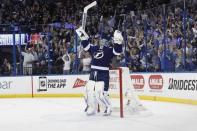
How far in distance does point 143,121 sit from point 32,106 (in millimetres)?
5048

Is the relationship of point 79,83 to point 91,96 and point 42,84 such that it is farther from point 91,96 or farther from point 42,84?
point 91,96

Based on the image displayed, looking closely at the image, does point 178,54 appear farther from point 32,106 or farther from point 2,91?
point 2,91

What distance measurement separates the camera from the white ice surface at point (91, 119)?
30.4ft

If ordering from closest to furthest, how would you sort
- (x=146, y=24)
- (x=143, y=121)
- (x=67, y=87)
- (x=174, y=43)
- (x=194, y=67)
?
(x=143, y=121)
(x=194, y=67)
(x=174, y=43)
(x=146, y=24)
(x=67, y=87)

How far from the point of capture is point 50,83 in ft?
58.5

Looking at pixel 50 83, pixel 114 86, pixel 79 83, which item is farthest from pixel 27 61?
pixel 114 86

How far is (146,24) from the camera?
1591cm

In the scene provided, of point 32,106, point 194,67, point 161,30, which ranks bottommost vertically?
point 32,106

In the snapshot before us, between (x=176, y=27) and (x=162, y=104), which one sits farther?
(x=176, y=27)

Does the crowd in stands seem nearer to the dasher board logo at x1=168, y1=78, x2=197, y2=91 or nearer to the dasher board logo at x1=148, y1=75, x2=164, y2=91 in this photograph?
the dasher board logo at x1=148, y1=75, x2=164, y2=91

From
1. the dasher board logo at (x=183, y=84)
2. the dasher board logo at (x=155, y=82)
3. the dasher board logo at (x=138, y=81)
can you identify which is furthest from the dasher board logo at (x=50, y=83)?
the dasher board logo at (x=183, y=84)

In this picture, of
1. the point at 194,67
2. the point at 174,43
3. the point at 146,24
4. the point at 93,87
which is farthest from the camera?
the point at 146,24

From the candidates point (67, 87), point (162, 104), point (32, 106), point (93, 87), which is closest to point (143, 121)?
point (93, 87)

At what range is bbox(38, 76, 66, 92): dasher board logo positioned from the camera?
17.8 meters
